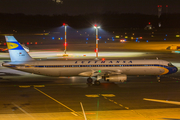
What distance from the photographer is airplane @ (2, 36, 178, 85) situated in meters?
33.6

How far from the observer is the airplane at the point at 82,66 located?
3358 cm

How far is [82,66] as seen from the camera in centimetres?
3409

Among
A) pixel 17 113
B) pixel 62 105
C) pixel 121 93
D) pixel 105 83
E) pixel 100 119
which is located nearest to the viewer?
pixel 100 119

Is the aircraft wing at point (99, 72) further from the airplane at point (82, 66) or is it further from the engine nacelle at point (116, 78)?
the engine nacelle at point (116, 78)

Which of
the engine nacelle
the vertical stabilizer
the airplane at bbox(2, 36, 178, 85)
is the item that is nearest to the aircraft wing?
the airplane at bbox(2, 36, 178, 85)

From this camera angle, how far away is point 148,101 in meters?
24.4

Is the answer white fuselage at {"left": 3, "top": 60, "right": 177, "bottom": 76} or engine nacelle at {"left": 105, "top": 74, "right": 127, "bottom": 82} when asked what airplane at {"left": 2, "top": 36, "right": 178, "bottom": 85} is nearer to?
white fuselage at {"left": 3, "top": 60, "right": 177, "bottom": 76}

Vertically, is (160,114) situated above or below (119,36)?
below

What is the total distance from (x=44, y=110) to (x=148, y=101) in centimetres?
1034

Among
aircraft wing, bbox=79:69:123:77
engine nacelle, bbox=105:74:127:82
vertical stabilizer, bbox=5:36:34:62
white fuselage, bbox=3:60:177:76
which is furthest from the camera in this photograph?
white fuselage, bbox=3:60:177:76

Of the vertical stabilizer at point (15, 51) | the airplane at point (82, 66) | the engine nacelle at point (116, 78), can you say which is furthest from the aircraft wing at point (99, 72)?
the vertical stabilizer at point (15, 51)

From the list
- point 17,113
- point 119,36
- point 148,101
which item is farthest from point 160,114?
point 119,36

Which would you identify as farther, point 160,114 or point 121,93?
point 121,93

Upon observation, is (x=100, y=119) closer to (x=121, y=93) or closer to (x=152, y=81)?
(x=121, y=93)
